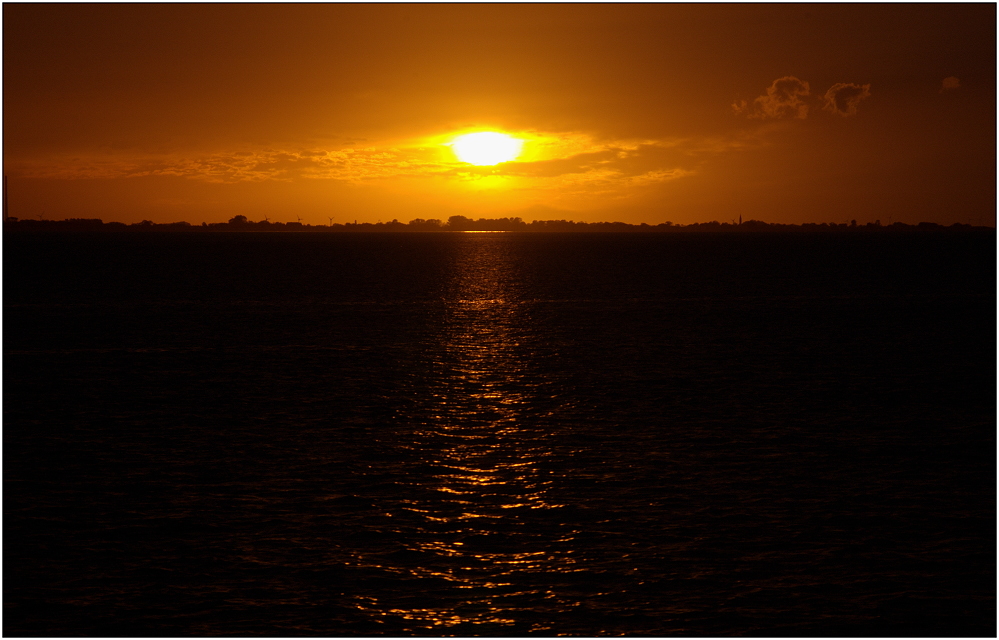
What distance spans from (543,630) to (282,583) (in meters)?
6.31

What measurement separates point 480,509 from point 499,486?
7.19 feet

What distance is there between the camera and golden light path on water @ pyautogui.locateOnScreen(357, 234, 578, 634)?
1942 cm

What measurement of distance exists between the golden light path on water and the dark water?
11 centimetres

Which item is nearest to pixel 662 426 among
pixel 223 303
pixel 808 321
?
pixel 808 321

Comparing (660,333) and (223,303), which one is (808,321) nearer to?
(660,333)

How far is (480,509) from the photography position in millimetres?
25203

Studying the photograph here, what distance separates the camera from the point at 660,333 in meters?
67.9

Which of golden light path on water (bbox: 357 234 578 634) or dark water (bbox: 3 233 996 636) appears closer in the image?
golden light path on water (bbox: 357 234 578 634)

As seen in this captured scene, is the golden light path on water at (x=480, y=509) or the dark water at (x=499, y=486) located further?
the dark water at (x=499, y=486)

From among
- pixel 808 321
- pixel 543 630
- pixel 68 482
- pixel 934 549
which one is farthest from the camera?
pixel 808 321

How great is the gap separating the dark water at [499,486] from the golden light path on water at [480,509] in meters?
0.11

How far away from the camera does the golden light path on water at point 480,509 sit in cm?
1942

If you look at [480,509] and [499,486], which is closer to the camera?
[480,509]

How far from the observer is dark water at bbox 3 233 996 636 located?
19.6m
